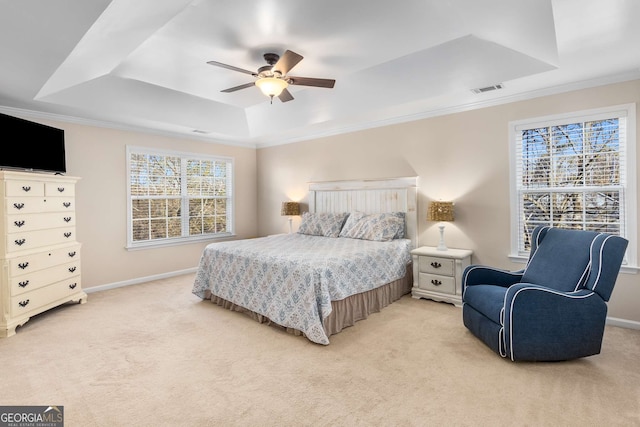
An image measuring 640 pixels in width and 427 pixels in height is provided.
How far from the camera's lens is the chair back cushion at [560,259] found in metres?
2.53

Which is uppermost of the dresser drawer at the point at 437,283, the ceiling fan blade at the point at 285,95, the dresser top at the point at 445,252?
the ceiling fan blade at the point at 285,95

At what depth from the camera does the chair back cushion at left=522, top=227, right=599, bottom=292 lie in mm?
2531

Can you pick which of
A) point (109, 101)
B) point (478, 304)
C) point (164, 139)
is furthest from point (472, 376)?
point (164, 139)

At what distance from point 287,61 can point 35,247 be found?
10.6 ft

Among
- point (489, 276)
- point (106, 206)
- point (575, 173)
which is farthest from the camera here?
point (106, 206)

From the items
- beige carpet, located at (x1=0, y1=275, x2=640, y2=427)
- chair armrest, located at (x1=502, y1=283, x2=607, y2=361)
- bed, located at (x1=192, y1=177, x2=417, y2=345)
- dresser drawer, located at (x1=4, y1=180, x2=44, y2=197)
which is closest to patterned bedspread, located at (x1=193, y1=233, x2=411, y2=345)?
bed, located at (x1=192, y1=177, x2=417, y2=345)

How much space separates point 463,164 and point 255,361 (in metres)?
3.28

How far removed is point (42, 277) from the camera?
342 centimetres

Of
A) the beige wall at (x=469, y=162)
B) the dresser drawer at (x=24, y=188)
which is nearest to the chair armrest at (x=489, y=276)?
the beige wall at (x=469, y=162)

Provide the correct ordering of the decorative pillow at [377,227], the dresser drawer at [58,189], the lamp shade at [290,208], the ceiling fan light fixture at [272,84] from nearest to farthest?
1. the ceiling fan light fixture at [272,84]
2. the dresser drawer at [58,189]
3. the decorative pillow at [377,227]
4. the lamp shade at [290,208]

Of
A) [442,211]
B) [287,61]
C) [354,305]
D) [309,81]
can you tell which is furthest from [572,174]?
[287,61]

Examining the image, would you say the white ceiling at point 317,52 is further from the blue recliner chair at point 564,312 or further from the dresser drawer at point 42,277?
the dresser drawer at point 42,277

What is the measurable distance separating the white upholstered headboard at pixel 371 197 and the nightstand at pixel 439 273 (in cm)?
49

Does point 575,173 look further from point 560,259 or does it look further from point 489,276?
point 489,276
